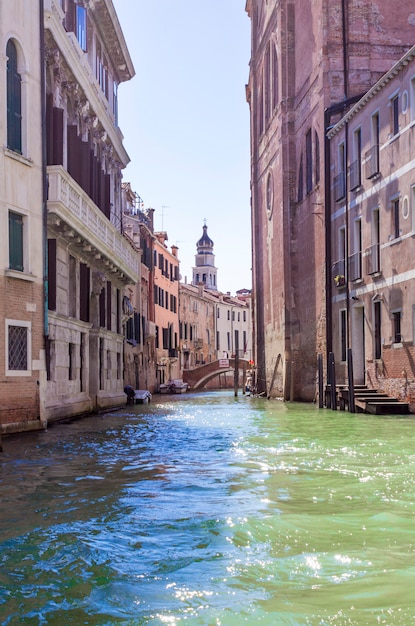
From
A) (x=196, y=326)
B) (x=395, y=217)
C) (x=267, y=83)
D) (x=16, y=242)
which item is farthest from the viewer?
(x=196, y=326)

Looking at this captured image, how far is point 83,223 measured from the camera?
61.1ft

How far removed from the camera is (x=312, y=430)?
48.1 feet

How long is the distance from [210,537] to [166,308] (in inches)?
1815

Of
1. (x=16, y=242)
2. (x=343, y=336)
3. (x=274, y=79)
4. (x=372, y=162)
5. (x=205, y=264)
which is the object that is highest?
(x=205, y=264)

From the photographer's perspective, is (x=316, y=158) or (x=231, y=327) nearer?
(x=316, y=158)

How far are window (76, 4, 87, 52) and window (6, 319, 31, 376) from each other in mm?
9547

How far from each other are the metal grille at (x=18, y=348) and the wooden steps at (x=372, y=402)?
877cm

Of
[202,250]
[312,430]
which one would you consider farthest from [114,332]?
[202,250]

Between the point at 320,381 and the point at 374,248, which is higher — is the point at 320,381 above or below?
below

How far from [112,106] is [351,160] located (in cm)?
893

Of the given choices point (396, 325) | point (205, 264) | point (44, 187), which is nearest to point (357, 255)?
point (396, 325)

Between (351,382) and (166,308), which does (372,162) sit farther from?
(166,308)

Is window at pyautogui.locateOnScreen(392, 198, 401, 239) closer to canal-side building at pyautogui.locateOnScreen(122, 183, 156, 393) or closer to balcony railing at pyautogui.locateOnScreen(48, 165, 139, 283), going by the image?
balcony railing at pyautogui.locateOnScreen(48, 165, 139, 283)

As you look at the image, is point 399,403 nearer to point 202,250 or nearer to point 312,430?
point 312,430
